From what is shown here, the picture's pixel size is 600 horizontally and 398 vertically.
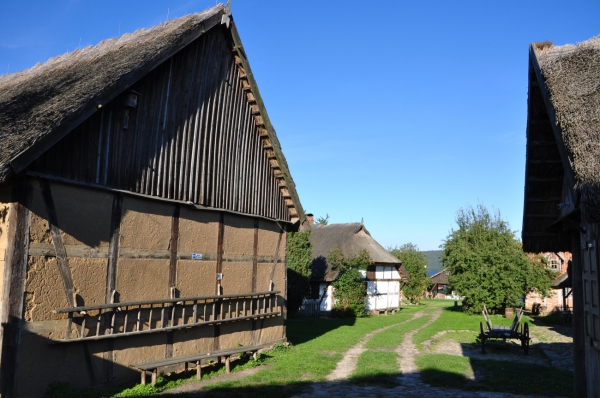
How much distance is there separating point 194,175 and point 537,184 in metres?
7.25

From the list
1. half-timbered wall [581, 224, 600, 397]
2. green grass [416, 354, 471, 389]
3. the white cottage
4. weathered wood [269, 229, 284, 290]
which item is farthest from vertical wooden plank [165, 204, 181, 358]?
the white cottage

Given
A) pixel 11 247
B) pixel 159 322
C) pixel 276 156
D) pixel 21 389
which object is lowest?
pixel 21 389

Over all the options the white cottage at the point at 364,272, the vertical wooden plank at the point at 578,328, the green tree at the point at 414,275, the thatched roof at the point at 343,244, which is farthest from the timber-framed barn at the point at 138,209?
the green tree at the point at 414,275

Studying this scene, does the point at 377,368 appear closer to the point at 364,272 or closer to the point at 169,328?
the point at 169,328

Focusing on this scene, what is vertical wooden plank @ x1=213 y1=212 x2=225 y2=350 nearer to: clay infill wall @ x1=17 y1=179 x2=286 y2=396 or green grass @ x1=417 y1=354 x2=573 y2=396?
clay infill wall @ x1=17 y1=179 x2=286 y2=396

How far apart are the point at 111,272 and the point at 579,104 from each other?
328 inches

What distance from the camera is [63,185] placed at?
8812 millimetres

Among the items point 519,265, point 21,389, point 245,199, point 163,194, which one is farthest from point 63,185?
point 519,265

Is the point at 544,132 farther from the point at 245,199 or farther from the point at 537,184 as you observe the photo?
the point at 245,199

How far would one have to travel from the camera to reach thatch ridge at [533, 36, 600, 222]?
6660 millimetres

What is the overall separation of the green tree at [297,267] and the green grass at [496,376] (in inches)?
564

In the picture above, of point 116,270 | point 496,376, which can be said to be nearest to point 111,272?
point 116,270

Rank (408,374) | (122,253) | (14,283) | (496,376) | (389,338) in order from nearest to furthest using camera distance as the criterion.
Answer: (14,283), (122,253), (496,376), (408,374), (389,338)

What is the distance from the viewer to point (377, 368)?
12727 mm
